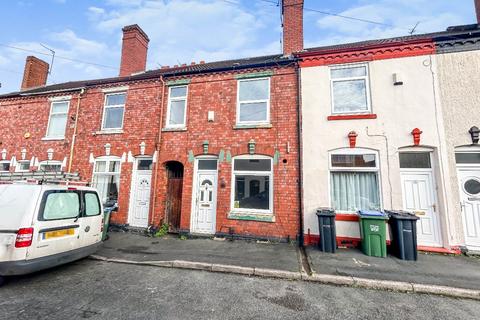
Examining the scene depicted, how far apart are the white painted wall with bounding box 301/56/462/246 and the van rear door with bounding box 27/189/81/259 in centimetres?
615

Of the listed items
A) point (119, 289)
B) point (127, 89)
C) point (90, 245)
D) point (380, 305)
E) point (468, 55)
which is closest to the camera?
point (380, 305)

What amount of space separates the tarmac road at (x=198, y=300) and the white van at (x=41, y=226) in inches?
19.3

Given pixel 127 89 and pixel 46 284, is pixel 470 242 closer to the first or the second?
pixel 46 284

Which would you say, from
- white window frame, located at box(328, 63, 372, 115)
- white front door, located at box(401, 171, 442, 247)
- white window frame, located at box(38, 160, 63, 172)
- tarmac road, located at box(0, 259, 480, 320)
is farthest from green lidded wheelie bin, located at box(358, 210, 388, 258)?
white window frame, located at box(38, 160, 63, 172)

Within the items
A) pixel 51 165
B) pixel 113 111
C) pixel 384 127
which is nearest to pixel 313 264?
pixel 384 127

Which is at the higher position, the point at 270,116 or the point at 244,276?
the point at 270,116

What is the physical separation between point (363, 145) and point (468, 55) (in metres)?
4.12

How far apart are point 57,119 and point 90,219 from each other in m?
8.51

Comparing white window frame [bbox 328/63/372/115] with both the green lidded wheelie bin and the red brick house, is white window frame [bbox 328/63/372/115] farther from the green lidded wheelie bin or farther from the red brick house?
the green lidded wheelie bin

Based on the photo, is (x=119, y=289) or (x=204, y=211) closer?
(x=119, y=289)

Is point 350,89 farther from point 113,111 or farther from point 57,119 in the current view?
point 57,119

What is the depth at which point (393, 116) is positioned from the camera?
22.6 feet

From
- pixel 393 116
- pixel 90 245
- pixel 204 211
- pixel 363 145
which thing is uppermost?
pixel 393 116

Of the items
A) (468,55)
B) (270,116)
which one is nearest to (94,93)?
(270,116)
